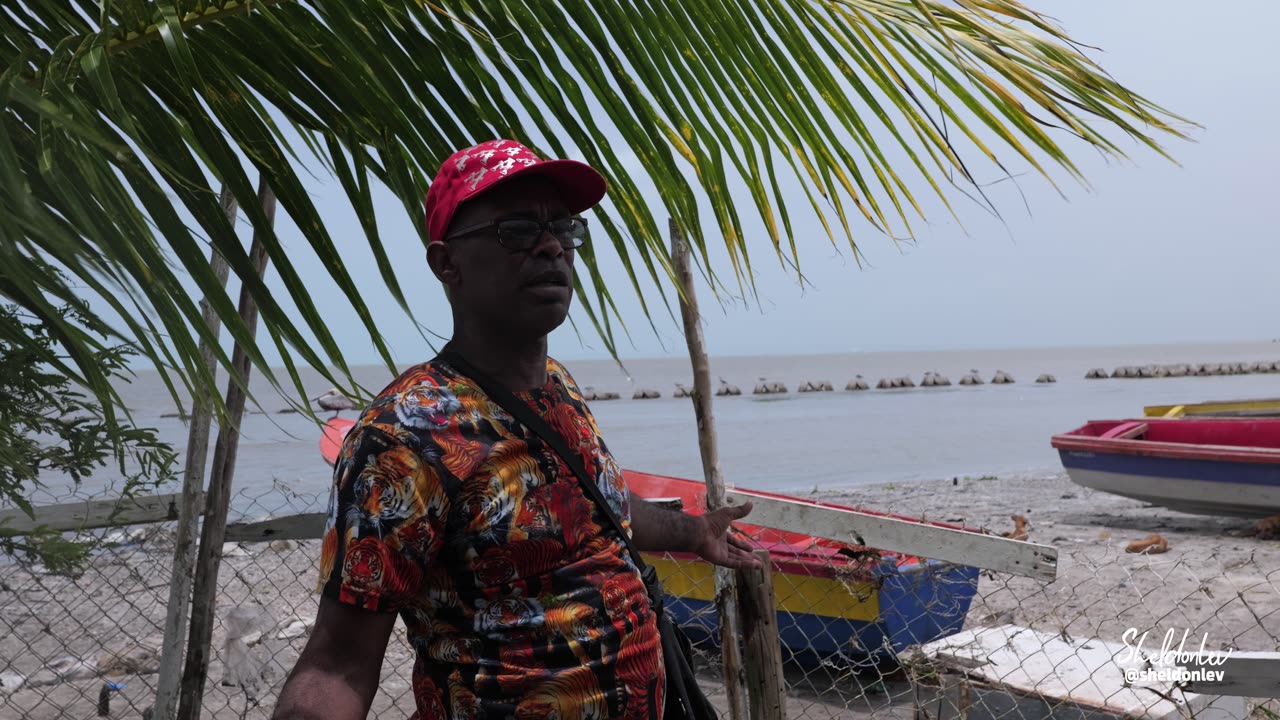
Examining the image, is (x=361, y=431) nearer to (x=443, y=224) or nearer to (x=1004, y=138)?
(x=443, y=224)

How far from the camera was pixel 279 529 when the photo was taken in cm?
366

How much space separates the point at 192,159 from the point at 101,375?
361 mm

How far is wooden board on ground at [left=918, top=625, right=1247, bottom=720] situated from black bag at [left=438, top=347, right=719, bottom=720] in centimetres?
237

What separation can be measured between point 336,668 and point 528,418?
0.45m

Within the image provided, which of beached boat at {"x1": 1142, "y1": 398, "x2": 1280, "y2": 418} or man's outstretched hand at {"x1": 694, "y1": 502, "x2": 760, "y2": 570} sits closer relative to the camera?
man's outstretched hand at {"x1": 694, "y1": 502, "x2": 760, "y2": 570}

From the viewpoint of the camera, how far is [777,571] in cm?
567

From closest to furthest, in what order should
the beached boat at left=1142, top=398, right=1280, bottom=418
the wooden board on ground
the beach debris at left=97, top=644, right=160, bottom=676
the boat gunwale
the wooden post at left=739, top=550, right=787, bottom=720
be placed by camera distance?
1. the wooden post at left=739, top=550, right=787, bottom=720
2. the wooden board on ground
3. the beach debris at left=97, top=644, right=160, bottom=676
4. the boat gunwale
5. the beached boat at left=1142, top=398, right=1280, bottom=418

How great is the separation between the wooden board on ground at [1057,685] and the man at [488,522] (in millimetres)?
2685

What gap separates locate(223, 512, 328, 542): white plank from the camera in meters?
3.58

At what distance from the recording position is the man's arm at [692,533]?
2.06 meters

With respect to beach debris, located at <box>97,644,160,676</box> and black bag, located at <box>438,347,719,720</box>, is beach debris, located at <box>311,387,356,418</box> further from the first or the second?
beach debris, located at <box>97,644,160,676</box>

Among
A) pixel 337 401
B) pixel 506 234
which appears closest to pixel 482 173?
pixel 506 234

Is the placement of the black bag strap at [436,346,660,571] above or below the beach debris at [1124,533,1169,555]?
above

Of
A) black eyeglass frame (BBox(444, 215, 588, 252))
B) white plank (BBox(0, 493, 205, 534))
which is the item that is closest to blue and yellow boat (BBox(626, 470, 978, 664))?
white plank (BBox(0, 493, 205, 534))
